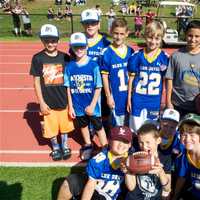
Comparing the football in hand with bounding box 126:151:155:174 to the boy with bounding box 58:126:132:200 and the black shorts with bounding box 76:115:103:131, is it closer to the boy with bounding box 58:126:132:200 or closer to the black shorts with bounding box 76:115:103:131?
the boy with bounding box 58:126:132:200

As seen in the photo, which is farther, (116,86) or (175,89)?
(116,86)

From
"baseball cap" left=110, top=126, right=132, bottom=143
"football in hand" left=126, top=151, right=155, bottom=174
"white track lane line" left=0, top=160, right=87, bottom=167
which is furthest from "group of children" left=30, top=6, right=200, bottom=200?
"football in hand" left=126, top=151, right=155, bottom=174

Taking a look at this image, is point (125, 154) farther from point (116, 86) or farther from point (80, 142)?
point (80, 142)

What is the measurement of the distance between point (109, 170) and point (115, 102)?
1790mm

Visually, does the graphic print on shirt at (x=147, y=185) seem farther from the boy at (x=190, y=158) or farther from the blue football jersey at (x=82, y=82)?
the blue football jersey at (x=82, y=82)

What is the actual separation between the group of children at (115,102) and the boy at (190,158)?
1cm

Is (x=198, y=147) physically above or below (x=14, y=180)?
above

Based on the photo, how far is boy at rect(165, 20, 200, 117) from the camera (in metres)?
5.10

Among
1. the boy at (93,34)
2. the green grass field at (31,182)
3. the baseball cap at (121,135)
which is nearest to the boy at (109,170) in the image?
the baseball cap at (121,135)

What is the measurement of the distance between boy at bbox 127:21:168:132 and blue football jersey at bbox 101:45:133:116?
149 mm

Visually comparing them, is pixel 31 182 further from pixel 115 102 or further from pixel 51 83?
pixel 115 102

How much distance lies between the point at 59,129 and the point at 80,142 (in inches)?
32.0

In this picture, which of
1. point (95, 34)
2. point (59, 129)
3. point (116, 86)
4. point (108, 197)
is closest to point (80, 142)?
point (59, 129)

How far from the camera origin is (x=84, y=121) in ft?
19.9
